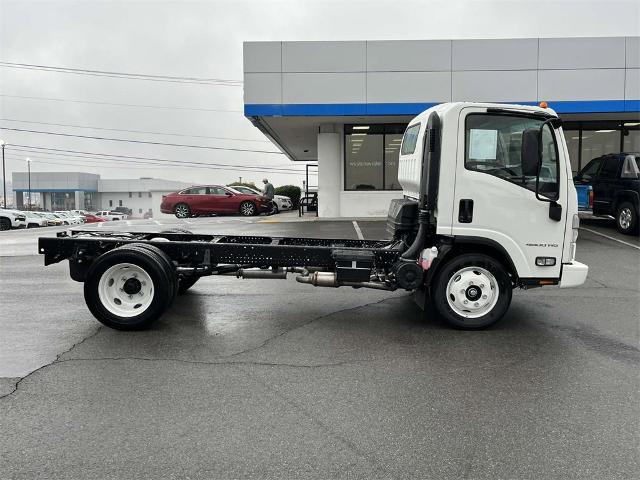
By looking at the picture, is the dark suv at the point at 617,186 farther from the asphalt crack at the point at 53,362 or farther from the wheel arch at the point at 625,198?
the asphalt crack at the point at 53,362

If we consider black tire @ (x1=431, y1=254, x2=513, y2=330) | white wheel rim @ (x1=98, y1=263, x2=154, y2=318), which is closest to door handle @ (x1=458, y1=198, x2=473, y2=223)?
black tire @ (x1=431, y1=254, x2=513, y2=330)

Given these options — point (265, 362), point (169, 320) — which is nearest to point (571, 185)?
point (265, 362)

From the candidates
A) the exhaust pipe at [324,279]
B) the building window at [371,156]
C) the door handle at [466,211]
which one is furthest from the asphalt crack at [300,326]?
the building window at [371,156]

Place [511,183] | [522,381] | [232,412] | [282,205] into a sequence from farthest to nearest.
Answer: [282,205] < [511,183] < [522,381] < [232,412]

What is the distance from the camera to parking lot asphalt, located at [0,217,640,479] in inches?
133

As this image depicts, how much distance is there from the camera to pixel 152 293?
6176 mm

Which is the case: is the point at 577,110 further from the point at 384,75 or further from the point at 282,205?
the point at 282,205

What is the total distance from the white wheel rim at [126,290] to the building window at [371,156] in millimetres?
15325

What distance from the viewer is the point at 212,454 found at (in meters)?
3.44

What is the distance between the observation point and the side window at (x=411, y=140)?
22.1 feet

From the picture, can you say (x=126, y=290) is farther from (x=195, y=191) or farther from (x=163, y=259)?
(x=195, y=191)

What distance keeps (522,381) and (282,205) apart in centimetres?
2429

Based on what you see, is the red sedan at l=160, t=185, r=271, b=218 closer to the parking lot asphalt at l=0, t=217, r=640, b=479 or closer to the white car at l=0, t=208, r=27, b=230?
the white car at l=0, t=208, r=27, b=230

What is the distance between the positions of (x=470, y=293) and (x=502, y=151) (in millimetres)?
1627
